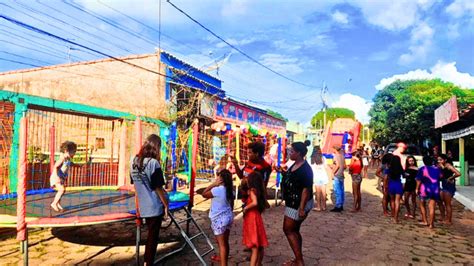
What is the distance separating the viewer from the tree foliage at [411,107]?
66.6ft

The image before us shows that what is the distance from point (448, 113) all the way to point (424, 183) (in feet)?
20.5

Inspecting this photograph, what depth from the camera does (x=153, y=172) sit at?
384 centimetres

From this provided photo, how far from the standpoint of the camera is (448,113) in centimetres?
1148

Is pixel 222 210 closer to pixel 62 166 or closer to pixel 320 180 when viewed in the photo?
pixel 62 166

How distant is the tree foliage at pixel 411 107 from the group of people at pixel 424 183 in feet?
45.3

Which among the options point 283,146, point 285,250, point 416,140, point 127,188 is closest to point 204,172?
point 283,146

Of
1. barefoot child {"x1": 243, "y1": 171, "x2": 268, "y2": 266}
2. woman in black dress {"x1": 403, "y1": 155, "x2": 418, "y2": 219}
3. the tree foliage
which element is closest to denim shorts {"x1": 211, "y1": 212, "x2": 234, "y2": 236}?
barefoot child {"x1": 243, "y1": 171, "x2": 268, "y2": 266}

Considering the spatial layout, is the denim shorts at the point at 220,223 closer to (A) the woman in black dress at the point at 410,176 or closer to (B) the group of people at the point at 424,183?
(B) the group of people at the point at 424,183

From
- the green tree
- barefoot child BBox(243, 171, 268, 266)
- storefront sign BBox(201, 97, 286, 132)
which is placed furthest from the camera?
the green tree

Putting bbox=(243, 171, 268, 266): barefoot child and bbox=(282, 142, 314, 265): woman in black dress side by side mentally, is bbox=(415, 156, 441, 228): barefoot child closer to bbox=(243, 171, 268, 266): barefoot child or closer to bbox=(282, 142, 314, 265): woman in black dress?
bbox=(282, 142, 314, 265): woman in black dress

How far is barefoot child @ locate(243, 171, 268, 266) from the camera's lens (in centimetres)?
380

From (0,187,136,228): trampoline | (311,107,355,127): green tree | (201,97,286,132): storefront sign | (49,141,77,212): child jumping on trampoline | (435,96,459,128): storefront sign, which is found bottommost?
(0,187,136,228): trampoline

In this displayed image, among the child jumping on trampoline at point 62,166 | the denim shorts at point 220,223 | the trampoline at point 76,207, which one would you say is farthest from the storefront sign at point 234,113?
the denim shorts at point 220,223

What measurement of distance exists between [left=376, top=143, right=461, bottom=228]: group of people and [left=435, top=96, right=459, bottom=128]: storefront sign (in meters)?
4.00
